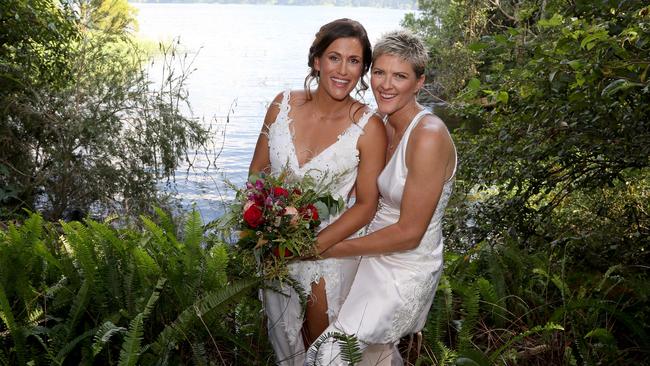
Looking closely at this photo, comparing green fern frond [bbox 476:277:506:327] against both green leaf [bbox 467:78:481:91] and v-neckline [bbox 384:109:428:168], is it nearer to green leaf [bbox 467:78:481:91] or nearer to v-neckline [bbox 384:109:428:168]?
green leaf [bbox 467:78:481:91]

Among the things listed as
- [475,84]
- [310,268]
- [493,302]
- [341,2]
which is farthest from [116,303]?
[341,2]

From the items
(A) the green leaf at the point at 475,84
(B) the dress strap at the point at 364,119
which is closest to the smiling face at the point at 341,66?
(B) the dress strap at the point at 364,119

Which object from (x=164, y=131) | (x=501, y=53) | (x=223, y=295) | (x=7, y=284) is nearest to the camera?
(x=223, y=295)

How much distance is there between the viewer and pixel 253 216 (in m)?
3.09

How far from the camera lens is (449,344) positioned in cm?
432

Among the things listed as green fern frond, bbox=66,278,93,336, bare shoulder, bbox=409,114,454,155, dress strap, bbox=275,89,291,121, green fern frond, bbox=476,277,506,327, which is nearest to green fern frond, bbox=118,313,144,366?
green fern frond, bbox=66,278,93,336

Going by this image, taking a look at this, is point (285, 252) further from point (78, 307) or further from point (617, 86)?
point (617, 86)

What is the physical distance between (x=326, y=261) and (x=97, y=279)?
1.26 metres

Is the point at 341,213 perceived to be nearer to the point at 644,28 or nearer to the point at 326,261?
the point at 326,261

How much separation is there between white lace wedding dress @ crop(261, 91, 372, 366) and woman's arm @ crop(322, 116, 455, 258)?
0.40 m

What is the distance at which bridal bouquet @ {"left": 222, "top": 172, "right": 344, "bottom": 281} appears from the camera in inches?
123

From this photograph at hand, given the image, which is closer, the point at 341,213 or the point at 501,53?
the point at 341,213

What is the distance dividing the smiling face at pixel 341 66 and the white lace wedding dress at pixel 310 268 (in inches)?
7.8

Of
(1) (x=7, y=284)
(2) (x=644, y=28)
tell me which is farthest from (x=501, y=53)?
(1) (x=7, y=284)
